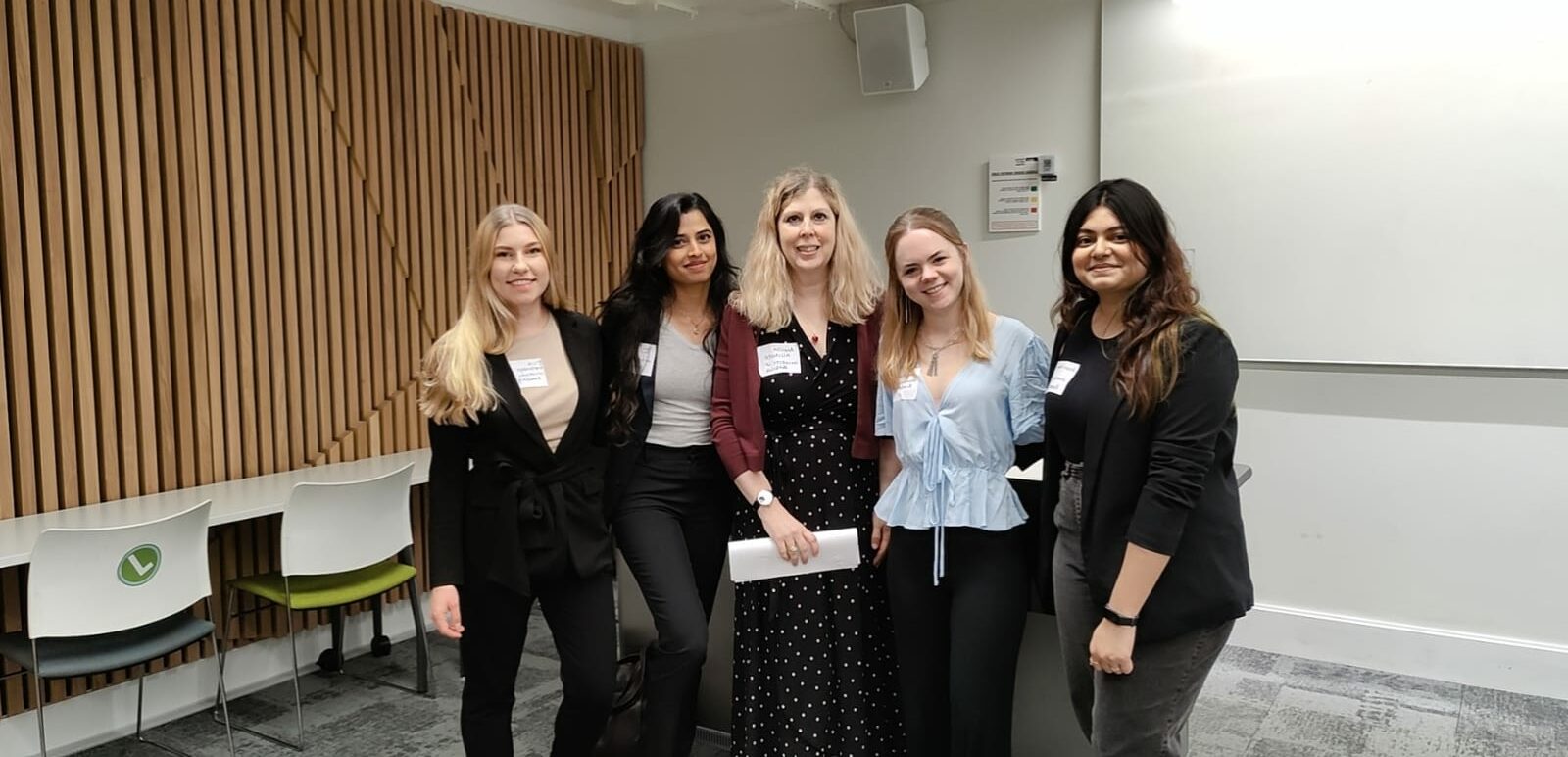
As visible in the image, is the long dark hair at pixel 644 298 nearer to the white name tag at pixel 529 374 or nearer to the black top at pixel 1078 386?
the white name tag at pixel 529 374

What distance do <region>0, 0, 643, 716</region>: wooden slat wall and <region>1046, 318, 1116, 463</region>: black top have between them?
1.41m

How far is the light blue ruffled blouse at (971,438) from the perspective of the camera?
2.27 metres

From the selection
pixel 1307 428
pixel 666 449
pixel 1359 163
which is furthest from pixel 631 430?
pixel 1359 163

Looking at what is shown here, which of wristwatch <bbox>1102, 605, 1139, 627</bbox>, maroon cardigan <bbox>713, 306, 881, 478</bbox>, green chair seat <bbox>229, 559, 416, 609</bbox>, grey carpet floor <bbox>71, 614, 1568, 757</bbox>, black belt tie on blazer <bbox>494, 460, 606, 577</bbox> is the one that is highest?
maroon cardigan <bbox>713, 306, 881, 478</bbox>

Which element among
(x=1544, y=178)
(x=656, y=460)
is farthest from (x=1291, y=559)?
(x=656, y=460)

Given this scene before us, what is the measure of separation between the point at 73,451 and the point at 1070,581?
10.7ft

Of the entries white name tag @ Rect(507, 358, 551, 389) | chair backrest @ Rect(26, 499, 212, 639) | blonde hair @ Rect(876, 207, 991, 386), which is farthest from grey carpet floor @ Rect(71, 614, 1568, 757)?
blonde hair @ Rect(876, 207, 991, 386)

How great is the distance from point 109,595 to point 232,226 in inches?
61.3

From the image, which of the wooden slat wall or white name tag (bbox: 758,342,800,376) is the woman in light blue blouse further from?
the wooden slat wall

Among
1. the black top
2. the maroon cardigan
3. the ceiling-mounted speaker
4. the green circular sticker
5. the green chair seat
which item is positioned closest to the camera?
the black top

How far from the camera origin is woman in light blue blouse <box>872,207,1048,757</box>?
227 cm

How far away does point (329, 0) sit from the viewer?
4.22 meters

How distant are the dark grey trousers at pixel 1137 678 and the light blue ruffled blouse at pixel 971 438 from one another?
26 cm

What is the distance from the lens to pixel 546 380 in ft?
8.09
